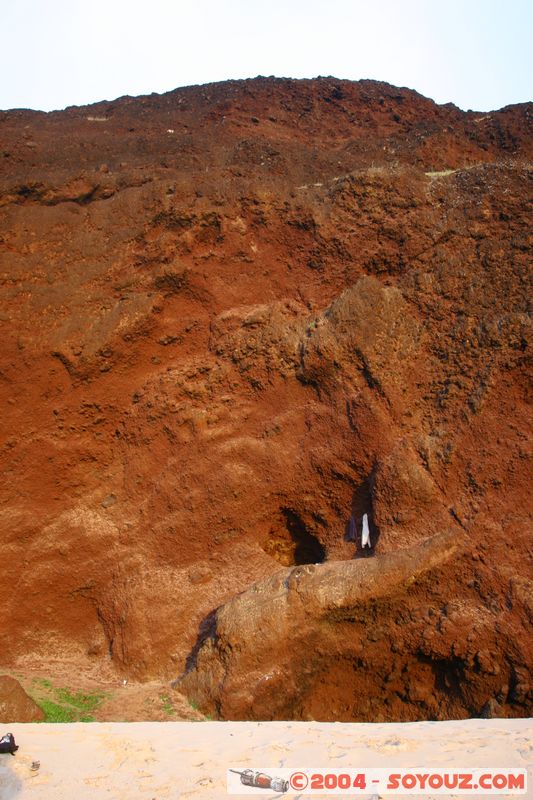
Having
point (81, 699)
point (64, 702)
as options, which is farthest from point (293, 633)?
point (64, 702)

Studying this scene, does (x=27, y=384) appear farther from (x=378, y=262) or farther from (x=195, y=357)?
(x=378, y=262)

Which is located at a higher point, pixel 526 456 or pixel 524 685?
pixel 526 456

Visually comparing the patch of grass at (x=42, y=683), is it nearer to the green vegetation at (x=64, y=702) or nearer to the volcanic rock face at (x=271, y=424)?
the green vegetation at (x=64, y=702)

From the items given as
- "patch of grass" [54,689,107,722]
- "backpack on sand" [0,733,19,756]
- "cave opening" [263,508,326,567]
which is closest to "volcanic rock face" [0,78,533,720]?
"cave opening" [263,508,326,567]

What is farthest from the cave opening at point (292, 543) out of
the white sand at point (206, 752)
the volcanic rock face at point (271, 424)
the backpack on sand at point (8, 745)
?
the backpack on sand at point (8, 745)

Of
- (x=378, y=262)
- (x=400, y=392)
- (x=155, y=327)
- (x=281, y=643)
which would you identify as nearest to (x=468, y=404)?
(x=400, y=392)

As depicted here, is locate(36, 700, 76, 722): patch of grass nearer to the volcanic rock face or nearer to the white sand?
the white sand
